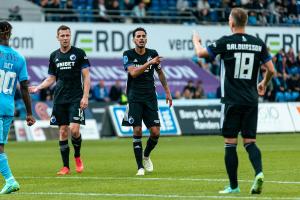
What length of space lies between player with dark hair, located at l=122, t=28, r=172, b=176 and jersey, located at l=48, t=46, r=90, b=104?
93cm

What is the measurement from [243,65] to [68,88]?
5.52 meters

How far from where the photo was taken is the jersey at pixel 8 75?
42.0 feet

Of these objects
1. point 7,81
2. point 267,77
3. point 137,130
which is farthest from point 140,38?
point 267,77

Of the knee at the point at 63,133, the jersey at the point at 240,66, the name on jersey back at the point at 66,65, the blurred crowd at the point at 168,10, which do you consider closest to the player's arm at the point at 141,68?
the name on jersey back at the point at 66,65

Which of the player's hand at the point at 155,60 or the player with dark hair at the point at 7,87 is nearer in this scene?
the player with dark hair at the point at 7,87

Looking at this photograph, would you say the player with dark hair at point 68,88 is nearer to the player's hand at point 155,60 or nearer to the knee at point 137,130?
the knee at point 137,130

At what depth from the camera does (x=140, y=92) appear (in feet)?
54.5

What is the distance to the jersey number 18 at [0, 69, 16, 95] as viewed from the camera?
42.1 ft

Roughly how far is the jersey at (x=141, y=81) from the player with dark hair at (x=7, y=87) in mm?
3777

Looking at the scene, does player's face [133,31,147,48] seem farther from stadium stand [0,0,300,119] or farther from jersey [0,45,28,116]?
stadium stand [0,0,300,119]

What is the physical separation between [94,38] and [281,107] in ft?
29.4

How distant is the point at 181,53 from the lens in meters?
42.5

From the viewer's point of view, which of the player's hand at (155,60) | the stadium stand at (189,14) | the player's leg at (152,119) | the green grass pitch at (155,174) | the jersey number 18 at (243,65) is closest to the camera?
the jersey number 18 at (243,65)

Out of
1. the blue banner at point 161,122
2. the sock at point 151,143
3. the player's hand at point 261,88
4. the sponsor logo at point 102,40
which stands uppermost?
the player's hand at point 261,88
